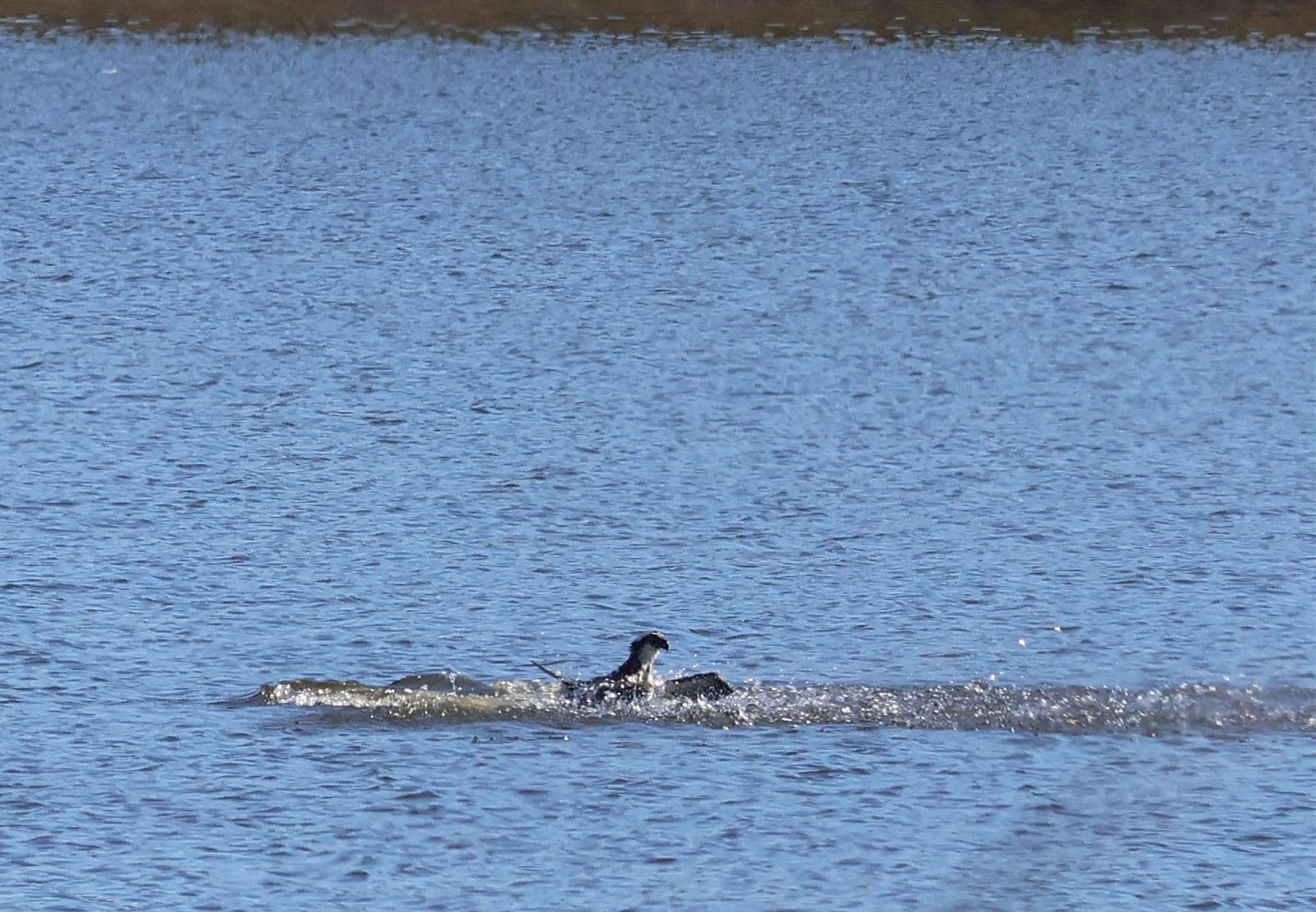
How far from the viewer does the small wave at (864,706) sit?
696 inches

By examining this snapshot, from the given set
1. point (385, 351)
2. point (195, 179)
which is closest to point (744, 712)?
point (385, 351)

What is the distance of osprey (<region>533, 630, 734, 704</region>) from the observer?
697 inches

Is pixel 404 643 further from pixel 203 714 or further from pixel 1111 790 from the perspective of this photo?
pixel 1111 790

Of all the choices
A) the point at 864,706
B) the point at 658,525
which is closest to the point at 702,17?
the point at 658,525

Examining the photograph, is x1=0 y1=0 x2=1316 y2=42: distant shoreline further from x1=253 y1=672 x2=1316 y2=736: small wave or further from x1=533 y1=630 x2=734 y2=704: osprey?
x1=533 y1=630 x2=734 y2=704: osprey

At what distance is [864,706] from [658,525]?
5.67 metres

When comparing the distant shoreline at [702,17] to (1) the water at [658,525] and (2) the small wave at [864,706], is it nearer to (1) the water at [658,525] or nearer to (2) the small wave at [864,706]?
(1) the water at [658,525]

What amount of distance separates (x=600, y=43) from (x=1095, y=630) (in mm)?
47069

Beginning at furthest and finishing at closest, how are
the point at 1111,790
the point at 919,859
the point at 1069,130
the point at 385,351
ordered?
the point at 1069,130 < the point at 385,351 < the point at 1111,790 < the point at 919,859

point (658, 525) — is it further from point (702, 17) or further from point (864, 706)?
point (702, 17)

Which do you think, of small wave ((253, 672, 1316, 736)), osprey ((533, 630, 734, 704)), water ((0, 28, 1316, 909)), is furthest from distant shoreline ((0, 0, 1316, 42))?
osprey ((533, 630, 734, 704))

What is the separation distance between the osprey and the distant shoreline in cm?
5018

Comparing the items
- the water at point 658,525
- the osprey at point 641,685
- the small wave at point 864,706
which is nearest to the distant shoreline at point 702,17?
the water at point 658,525

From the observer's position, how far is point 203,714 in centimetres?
1770
